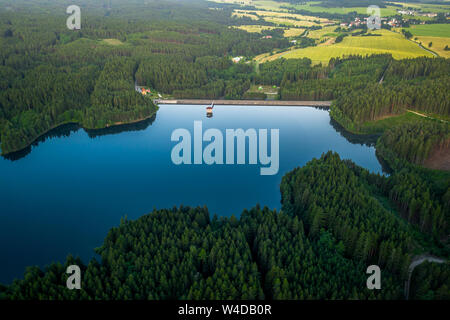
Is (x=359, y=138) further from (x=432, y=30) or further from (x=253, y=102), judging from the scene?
(x=432, y=30)

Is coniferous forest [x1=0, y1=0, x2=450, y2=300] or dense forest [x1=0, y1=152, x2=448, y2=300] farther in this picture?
coniferous forest [x1=0, y1=0, x2=450, y2=300]

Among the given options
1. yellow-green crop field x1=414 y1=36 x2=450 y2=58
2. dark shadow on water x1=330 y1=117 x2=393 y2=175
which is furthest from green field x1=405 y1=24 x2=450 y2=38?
dark shadow on water x1=330 y1=117 x2=393 y2=175

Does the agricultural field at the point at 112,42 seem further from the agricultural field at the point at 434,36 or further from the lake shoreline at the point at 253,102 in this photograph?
the agricultural field at the point at 434,36

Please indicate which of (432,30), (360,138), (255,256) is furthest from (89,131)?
(432,30)

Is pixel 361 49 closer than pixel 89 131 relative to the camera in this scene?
No

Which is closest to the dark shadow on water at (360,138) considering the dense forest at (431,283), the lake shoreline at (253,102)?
the lake shoreline at (253,102)

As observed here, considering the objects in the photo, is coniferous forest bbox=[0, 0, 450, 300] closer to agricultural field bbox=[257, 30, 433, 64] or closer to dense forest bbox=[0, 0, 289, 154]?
dense forest bbox=[0, 0, 289, 154]
